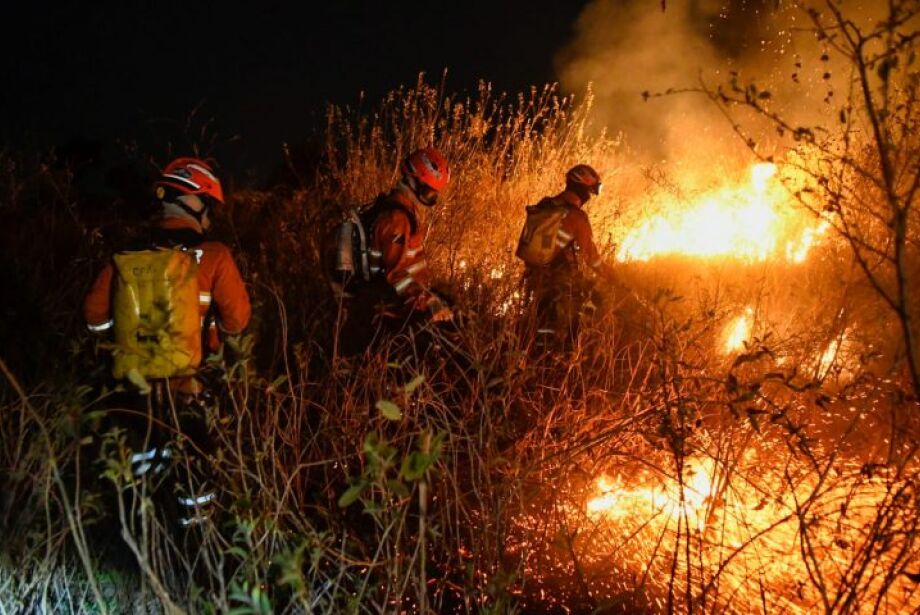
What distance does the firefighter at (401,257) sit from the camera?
4.34 meters

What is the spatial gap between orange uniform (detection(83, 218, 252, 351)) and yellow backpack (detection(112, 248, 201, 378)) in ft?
0.28

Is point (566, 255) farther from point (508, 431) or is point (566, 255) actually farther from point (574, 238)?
point (508, 431)

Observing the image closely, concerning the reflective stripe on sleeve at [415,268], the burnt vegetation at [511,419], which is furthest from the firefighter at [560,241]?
the reflective stripe on sleeve at [415,268]

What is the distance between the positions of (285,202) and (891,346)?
6.53 m

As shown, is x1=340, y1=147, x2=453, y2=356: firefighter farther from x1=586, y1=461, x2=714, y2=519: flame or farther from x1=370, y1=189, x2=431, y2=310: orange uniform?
x1=586, y1=461, x2=714, y2=519: flame

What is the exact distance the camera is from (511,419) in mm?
4562

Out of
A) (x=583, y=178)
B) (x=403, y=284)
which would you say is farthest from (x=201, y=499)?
(x=583, y=178)

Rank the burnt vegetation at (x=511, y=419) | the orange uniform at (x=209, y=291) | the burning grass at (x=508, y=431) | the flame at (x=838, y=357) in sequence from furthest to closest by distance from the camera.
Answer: the orange uniform at (x=209, y=291)
the flame at (x=838, y=357)
the burning grass at (x=508, y=431)
the burnt vegetation at (x=511, y=419)

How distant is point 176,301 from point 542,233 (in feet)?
10.3

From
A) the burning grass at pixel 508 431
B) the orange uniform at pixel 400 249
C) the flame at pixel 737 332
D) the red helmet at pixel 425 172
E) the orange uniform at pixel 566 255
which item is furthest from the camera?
the flame at pixel 737 332

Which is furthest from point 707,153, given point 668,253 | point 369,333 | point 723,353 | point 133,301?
point 133,301

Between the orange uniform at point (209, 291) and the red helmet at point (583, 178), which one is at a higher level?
the red helmet at point (583, 178)

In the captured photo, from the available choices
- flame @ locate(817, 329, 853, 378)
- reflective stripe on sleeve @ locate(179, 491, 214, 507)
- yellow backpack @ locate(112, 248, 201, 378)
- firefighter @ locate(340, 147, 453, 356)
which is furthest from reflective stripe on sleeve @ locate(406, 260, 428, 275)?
flame @ locate(817, 329, 853, 378)

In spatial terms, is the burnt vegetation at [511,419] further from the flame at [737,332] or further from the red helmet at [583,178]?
the red helmet at [583,178]
